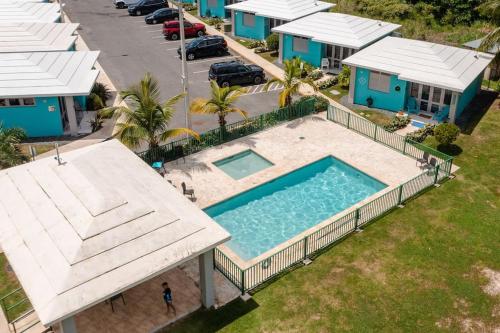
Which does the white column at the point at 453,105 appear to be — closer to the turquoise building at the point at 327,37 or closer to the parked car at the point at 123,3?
the turquoise building at the point at 327,37

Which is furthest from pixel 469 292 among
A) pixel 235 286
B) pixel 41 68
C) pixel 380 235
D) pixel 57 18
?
pixel 57 18

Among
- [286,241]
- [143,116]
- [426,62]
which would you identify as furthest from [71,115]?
[426,62]

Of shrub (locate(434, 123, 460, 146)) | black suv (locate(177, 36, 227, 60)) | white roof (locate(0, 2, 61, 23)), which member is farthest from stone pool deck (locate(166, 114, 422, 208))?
white roof (locate(0, 2, 61, 23))

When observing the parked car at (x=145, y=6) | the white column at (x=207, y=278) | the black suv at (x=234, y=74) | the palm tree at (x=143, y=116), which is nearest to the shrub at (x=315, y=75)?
the black suv at (x=234, y=74)

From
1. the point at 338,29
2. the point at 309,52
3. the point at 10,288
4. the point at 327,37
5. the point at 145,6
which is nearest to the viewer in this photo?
the point at 10,288

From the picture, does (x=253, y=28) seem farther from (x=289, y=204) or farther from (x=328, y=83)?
(x=289, y=204)

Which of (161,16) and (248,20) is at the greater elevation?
(248,20)

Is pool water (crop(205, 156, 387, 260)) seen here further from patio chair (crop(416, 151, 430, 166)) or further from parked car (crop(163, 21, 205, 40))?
parked car (crop(163, 21, 205, 40))
